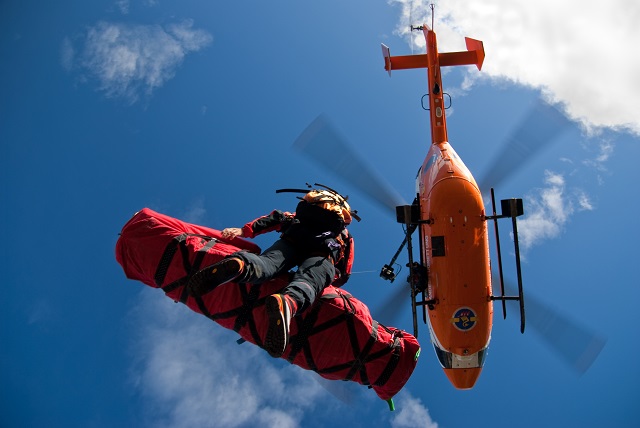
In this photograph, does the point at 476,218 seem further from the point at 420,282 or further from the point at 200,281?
the point at 200,281

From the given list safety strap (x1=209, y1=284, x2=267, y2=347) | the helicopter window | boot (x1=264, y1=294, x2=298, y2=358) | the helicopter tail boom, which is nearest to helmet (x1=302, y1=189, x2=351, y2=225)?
safety strap (x1=209, y1=284, x2=267, y2=347)

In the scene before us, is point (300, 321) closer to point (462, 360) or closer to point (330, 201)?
Result: point (330, 201)

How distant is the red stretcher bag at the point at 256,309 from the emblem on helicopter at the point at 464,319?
1.07 m

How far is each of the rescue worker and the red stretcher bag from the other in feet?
1.51

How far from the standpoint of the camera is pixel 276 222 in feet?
16.7

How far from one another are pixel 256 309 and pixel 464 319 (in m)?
3.09

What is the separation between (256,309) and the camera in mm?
5055

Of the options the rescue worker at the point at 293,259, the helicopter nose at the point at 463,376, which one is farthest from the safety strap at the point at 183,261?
the helicopter nose at the point at 463,376

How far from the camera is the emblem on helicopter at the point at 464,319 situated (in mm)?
6035

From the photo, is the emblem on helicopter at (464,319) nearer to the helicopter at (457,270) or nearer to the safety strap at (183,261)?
the helicopter at (457,270)

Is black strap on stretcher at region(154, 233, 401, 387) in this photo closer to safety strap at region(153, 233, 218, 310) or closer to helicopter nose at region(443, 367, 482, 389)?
safety strap at region(153, 233, 218, 310)

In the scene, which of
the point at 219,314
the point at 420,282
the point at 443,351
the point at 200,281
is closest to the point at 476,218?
the point at 420,282

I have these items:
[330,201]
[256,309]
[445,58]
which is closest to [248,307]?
[256,309]

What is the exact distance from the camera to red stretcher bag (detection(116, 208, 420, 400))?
489 centimetres
